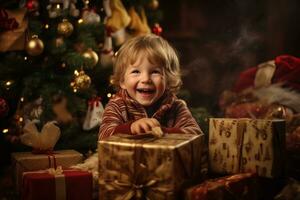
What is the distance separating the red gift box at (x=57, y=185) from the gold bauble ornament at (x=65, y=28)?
2.23ft

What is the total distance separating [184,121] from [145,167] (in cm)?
39

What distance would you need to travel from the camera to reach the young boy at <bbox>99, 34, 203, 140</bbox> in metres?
1.37

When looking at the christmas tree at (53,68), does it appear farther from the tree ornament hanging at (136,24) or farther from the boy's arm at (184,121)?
the boy's arm at (184,121)

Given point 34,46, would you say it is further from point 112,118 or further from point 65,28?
point 112,118

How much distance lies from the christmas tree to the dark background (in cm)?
79

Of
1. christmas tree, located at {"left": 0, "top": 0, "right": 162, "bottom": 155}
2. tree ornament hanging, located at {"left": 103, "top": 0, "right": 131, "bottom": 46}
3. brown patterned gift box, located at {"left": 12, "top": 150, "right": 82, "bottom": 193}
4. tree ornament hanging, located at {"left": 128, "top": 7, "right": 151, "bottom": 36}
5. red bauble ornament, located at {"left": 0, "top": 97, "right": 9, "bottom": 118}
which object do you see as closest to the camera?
brown patterned gift box, located at {"left": 12, "top": 150, "right": 82, "bottom": 193}

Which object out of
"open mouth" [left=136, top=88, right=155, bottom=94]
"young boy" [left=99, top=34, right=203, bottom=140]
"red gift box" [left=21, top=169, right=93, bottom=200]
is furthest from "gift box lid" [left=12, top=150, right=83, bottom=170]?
"open mouth" [left=136, top=88, right=155, bottom=94]

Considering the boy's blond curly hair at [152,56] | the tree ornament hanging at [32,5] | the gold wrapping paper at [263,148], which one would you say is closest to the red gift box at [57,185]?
the boy's blond curly hair at [152,56]

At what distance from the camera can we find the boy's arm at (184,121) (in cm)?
138


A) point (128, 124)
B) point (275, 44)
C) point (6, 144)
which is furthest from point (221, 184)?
point (275, 44)

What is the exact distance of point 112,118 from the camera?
1360mm

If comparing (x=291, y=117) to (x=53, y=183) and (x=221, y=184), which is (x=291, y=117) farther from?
(x=53, y=183)

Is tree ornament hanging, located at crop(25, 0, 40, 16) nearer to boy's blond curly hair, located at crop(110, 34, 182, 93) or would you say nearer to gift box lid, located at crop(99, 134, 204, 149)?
boy's blond curly hair, located at crop(110, 34, 182, 93)

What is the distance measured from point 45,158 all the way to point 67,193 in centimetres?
25
